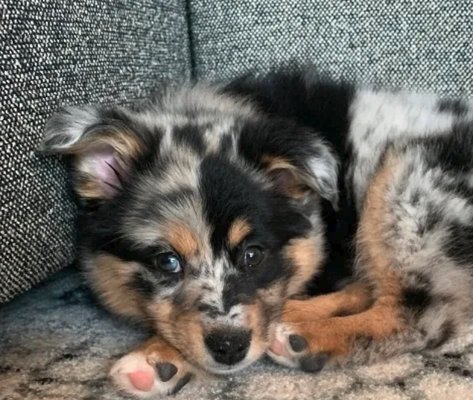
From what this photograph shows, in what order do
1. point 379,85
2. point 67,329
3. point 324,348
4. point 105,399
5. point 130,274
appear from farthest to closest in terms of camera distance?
point 379,85, point 67,329, point 130,274, point 324,348, point 105,399

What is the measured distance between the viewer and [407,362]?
203cm

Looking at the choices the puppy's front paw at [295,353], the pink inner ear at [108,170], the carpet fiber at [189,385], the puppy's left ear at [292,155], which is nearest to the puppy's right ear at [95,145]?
the pink inner ear at [108,170]

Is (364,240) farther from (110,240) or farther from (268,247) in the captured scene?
(110,240)

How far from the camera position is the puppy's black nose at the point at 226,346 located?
6.28 ft

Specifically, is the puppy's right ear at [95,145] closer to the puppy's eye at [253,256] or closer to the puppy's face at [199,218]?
the puppy's face at [199,218]

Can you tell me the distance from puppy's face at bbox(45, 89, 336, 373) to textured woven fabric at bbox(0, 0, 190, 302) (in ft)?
0.25

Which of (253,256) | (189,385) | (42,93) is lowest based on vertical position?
(189,385)

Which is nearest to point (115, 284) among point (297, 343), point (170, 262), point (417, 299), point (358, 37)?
point (170, 262)

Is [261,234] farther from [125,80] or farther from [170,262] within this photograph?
[125,80]

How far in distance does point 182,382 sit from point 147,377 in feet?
0.33

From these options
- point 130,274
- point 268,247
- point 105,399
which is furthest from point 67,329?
point 268,247

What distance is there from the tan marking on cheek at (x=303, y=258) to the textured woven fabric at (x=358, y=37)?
0.95 metres

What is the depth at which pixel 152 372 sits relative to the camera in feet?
6.41

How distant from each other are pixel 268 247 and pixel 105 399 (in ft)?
2.10
